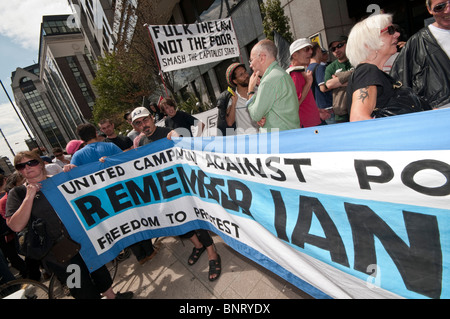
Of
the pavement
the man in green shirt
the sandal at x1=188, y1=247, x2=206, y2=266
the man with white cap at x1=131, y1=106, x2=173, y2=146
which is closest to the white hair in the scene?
the man in green shirt

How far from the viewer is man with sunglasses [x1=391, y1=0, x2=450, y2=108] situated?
6.17 feet

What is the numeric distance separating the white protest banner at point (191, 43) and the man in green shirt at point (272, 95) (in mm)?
3721

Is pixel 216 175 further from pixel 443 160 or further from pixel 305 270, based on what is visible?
pixel 443 160

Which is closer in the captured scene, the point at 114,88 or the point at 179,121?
the point at 179,121

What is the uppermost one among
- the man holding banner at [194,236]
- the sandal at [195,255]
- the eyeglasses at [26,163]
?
the eyeglasses at [26,163]

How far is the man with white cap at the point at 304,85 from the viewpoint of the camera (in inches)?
95.4

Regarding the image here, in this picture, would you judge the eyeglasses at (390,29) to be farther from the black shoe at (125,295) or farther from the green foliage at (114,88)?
the green foliage at (114,88)

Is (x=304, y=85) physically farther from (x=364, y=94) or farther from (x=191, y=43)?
(x=191, y=43)

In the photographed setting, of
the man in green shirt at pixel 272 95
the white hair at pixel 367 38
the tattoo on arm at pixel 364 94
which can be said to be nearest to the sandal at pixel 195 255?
the man in green shirt at pixel 272 95

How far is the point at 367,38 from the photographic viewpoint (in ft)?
5.06

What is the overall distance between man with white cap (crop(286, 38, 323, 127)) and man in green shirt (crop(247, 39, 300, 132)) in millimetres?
473

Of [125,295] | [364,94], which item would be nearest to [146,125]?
[125,295]

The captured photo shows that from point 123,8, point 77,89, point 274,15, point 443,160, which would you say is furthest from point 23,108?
point 443,160

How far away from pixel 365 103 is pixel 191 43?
5161 millimetres
